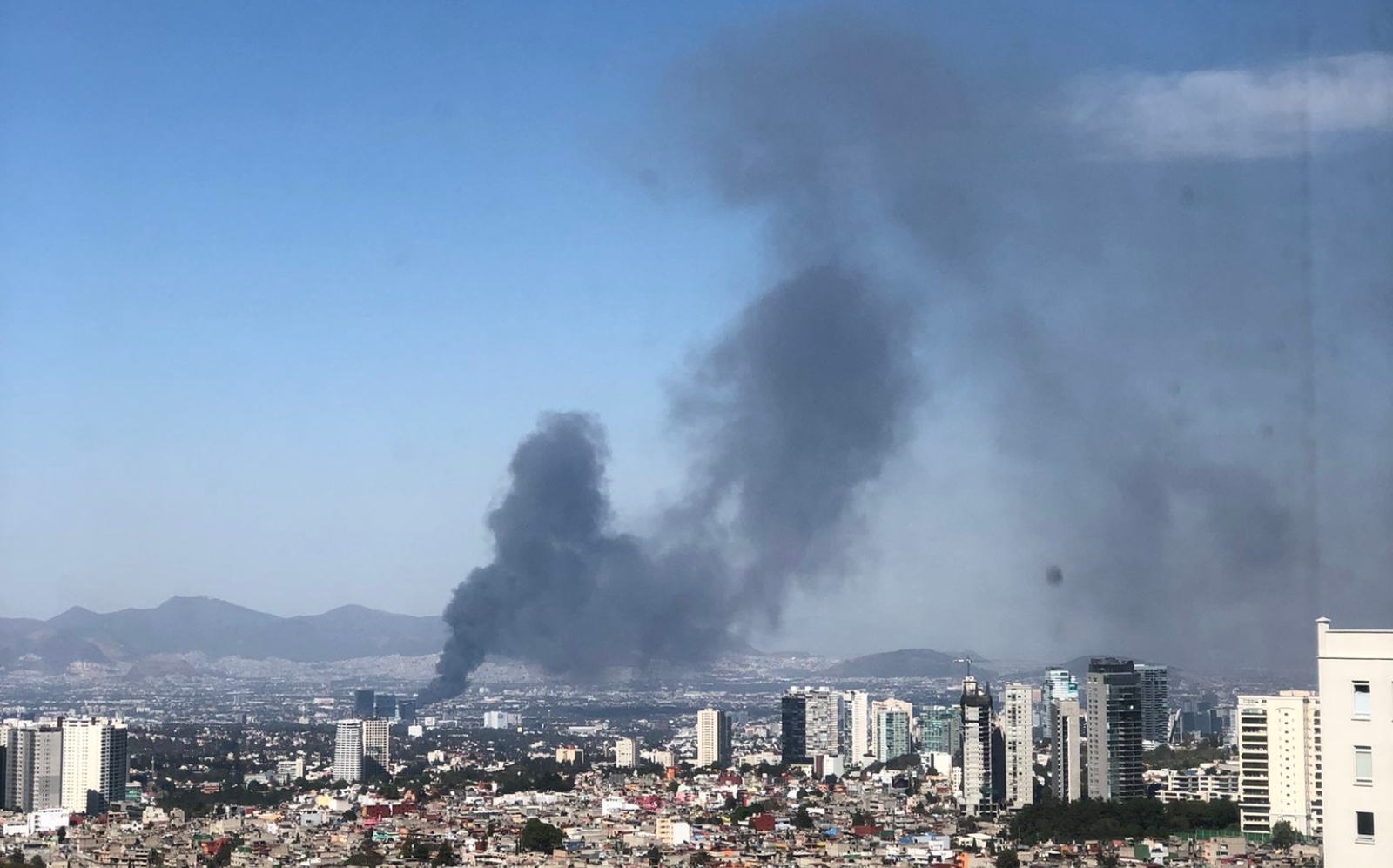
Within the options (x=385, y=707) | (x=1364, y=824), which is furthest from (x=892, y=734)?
(x=1364, y=824)

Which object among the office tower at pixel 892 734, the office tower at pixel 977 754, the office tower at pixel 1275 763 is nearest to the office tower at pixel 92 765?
the office tower at pixel 977 754

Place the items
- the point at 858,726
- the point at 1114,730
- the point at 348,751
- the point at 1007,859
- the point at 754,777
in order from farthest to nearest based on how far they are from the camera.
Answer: the point at 858,726, the point at 348,751, the point at 754,777, the point at 1114,730, the point at 1007,859

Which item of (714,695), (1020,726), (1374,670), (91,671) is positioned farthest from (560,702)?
(1374,670)

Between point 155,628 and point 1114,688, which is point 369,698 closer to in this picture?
point 155,628

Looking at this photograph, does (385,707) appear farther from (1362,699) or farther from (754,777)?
(1362,699)

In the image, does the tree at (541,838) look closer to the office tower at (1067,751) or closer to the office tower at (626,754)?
the office tower at (1067,751)

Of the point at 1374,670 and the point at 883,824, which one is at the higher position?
the point at 1374,670
